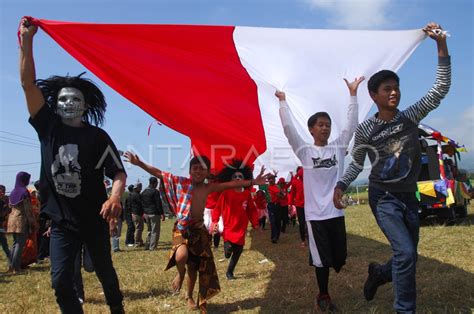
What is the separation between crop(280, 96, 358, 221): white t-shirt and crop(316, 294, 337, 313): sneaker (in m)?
0.73

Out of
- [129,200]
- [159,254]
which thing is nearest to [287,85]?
[159,254]

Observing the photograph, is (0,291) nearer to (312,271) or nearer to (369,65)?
(312,271)

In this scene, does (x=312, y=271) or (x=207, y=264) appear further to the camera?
(x=312, y=271)

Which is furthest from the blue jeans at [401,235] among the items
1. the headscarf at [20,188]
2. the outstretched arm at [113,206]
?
the headscarf at [20,188]

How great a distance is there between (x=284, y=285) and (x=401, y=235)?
2372 mm

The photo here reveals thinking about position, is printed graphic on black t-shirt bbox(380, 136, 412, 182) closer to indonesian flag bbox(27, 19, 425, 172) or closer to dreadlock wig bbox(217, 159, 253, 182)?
indonesian flag bbox(27, 19, 425, 172)

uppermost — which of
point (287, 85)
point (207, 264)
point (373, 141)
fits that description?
point (287, 85)

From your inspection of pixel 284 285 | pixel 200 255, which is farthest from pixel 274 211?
pixel 200 255

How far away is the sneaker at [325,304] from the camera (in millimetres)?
3768

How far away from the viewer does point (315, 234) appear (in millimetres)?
3838

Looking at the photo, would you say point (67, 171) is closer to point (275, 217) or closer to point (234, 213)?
point (234, 213)

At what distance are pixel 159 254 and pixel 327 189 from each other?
6.86 metres

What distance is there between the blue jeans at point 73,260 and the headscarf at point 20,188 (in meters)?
5.23

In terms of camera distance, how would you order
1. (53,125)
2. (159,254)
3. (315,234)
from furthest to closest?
(159,254)
(315,234)
(53,125)
